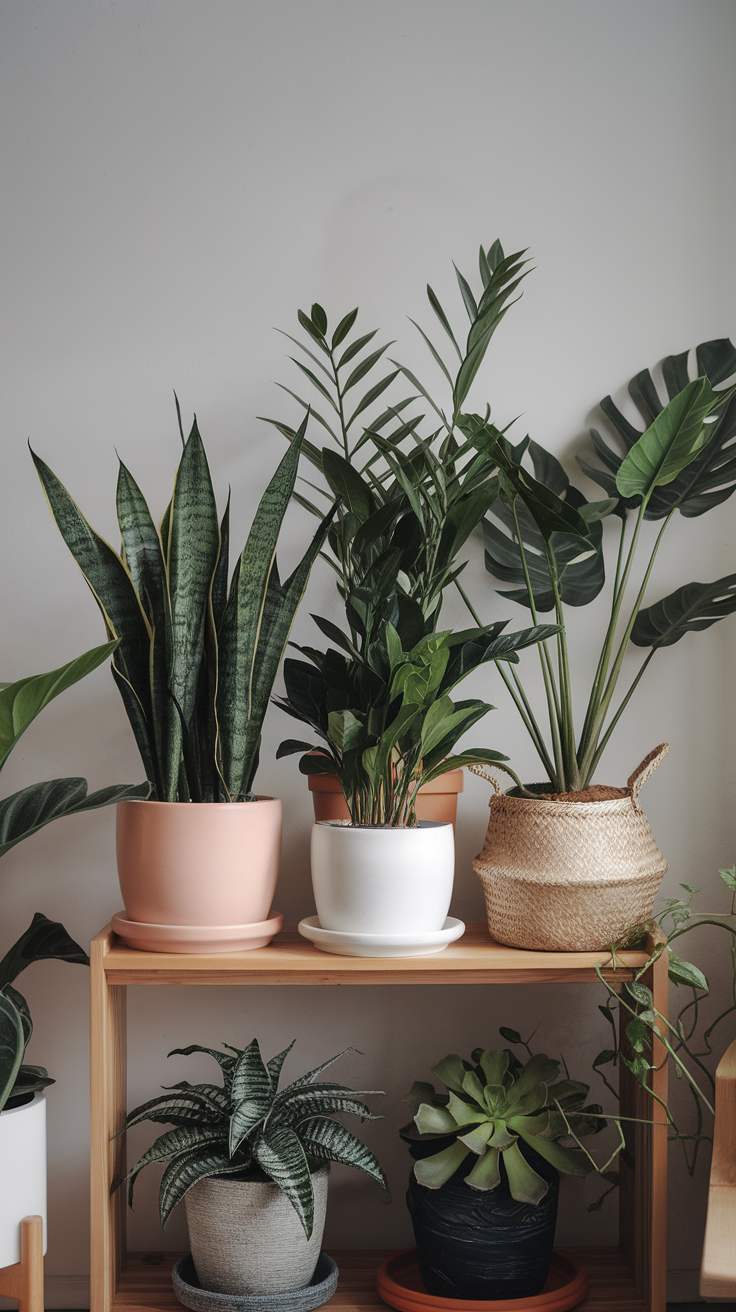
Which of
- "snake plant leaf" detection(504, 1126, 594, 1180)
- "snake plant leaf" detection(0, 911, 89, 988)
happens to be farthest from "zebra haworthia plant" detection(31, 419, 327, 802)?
"snake plant leaf" detection(504, 1126, 594, 1180)

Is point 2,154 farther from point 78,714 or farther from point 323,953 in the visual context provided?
point 323,953

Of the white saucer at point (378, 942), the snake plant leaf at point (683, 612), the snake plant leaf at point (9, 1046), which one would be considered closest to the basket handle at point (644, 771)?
the snake plant leaf at point (683, 612)

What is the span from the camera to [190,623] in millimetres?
1090

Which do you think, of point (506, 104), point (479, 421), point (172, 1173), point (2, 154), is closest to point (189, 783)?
point (172, 1173)

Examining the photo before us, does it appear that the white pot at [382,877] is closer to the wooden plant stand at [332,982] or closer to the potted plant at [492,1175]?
the wooden plant stand at [332,982]

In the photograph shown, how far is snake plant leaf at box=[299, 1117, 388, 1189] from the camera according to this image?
3.53ft

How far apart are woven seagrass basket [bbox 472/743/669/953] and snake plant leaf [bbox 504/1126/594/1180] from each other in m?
0.23

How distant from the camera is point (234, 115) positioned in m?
1.40

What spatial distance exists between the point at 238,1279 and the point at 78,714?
2.45 feet

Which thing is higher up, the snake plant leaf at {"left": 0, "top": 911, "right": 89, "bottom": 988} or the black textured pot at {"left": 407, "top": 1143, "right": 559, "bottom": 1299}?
the snake plant leaf at {"left": 0, "top": 911, "right": 89, "bottom": 988}

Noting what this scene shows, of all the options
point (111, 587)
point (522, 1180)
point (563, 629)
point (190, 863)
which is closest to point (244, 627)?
point (111, 587)

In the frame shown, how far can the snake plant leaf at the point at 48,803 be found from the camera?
100 cm

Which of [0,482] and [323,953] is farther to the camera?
[0,482]

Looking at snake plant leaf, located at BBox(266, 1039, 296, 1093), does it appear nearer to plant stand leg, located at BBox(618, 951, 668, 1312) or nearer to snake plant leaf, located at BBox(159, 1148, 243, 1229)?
snake plant leaf, located at BBox(159, 1148, 243, 1229)
